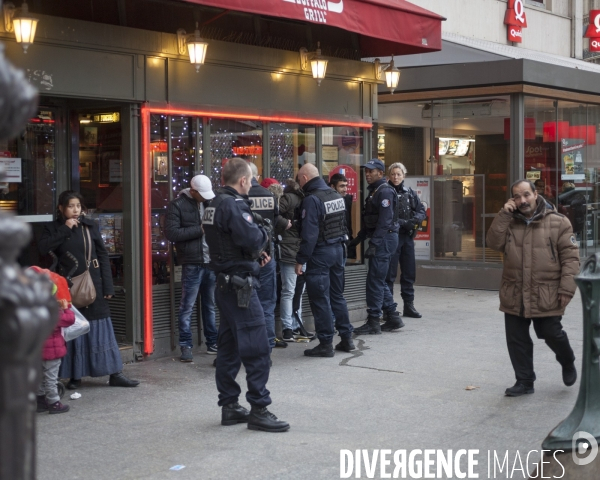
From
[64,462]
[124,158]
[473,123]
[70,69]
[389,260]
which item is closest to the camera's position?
[64,462]

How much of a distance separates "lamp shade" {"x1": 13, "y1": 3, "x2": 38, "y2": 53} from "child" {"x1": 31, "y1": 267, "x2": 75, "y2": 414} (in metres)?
2.03

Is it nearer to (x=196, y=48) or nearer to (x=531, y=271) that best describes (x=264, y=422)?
(x=531, y=271)

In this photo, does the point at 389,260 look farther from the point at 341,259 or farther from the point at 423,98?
the point at 423,98

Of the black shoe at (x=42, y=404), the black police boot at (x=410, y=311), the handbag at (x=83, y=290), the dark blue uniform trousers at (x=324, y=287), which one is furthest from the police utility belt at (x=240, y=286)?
the black police boot at (x=410, y=311)

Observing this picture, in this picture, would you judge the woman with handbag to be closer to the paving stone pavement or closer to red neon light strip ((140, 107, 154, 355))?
the paving stone pavement

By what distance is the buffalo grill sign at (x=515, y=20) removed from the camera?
16609 millimetres

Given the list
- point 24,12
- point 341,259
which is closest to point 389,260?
point 341,259

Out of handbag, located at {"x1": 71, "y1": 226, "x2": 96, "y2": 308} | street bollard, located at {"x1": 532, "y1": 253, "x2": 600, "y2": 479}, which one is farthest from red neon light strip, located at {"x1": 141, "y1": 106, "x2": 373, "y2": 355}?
street bollard, located at {"x1": 532, "y1": 253, "x2": 600, "y2": 479}

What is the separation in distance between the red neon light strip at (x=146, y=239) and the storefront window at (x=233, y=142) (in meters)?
0.91

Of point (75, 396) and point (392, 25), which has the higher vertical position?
point (392, 25)

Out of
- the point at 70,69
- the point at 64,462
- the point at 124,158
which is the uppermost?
the point at 70,69

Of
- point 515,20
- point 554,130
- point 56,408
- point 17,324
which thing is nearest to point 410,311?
point 554,130

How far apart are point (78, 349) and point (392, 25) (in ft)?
15.9

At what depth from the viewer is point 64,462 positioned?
5297 mm
